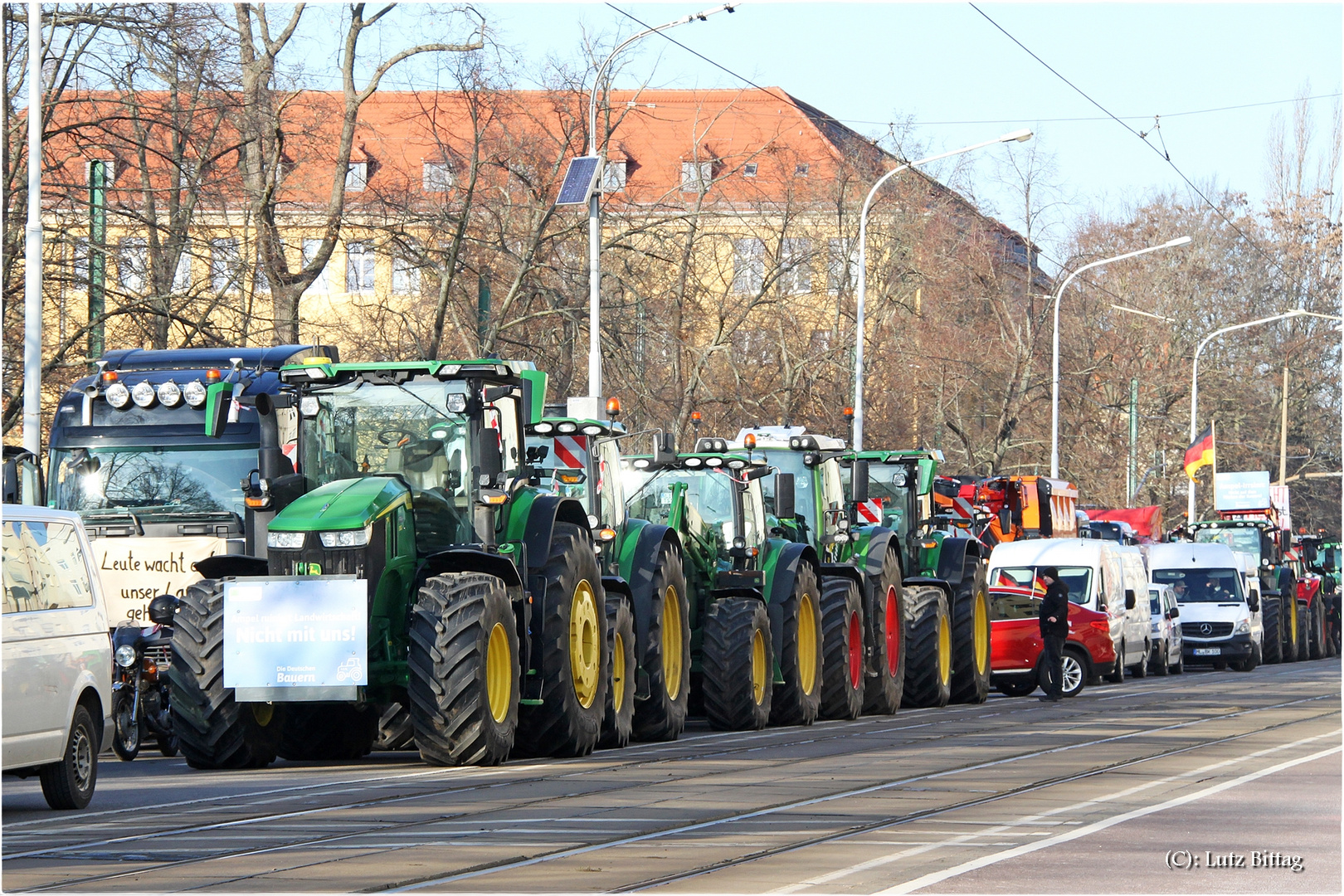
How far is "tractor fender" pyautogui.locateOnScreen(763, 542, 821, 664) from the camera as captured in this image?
19.5 metres

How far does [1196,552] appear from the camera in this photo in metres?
39.3

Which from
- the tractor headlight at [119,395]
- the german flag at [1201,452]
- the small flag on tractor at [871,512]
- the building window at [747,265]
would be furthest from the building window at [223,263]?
the german flag at [1201,452]

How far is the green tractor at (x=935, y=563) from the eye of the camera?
930 inches

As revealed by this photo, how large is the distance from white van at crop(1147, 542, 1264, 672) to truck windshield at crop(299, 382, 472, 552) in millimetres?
26153

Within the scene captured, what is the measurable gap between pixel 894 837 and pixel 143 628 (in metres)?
8.83

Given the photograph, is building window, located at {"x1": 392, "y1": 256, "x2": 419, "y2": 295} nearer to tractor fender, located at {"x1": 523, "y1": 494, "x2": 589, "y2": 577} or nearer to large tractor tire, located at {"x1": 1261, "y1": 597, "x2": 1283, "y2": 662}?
tractor fender, located at {"x1": 523, "y1": 494, "x2": 589, "y2": 577}

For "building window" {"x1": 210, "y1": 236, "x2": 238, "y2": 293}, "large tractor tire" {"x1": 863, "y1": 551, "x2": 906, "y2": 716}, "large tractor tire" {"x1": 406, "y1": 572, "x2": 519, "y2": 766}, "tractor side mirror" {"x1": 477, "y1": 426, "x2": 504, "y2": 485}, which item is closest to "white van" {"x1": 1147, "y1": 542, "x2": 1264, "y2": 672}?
"large tractor tire" {"x1": 863, "y1": 551, "x2": 906, "y2": 716}

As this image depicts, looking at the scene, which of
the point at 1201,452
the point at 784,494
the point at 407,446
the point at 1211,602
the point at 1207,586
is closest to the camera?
the point at 407,446

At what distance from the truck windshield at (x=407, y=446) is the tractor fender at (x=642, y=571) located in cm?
254

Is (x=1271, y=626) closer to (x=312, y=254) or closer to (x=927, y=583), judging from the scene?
(x=312, y=254)

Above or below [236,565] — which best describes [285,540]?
above

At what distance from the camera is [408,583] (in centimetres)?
1446

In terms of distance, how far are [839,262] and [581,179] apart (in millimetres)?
18681

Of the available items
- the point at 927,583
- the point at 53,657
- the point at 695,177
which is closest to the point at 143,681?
the point at 53,657
